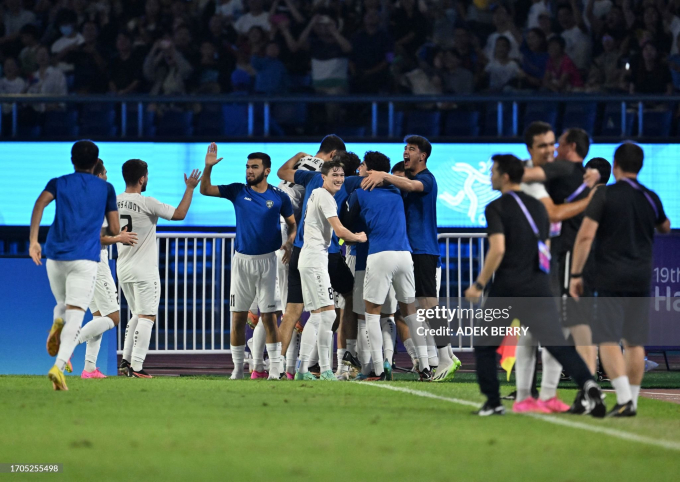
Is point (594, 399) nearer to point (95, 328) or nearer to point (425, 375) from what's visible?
point (425, 375)

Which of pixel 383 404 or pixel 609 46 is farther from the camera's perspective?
pixel 609 46

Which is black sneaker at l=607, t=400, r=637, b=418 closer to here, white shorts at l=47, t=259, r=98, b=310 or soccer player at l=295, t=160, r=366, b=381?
soccer player at l=295, t=160, r=366, b=381

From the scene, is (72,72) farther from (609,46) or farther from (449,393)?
(449,393)

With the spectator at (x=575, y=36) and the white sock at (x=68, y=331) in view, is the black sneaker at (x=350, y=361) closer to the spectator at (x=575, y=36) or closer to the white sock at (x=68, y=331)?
the white sock at (x=68, y=331)

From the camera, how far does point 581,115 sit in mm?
16172

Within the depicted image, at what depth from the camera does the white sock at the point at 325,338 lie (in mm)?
10727

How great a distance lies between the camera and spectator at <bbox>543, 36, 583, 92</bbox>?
17344 millimetres

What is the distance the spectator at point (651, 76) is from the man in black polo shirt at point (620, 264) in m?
10.4

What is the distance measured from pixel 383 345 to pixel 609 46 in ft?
27.6

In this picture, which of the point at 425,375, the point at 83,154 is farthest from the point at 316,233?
the point at 83,154

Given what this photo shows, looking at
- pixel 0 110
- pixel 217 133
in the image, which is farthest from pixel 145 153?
pixel 0 110

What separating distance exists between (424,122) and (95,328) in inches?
299

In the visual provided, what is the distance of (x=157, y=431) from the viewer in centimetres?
615

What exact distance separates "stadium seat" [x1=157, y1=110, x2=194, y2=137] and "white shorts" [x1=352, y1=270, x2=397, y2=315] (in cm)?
653
